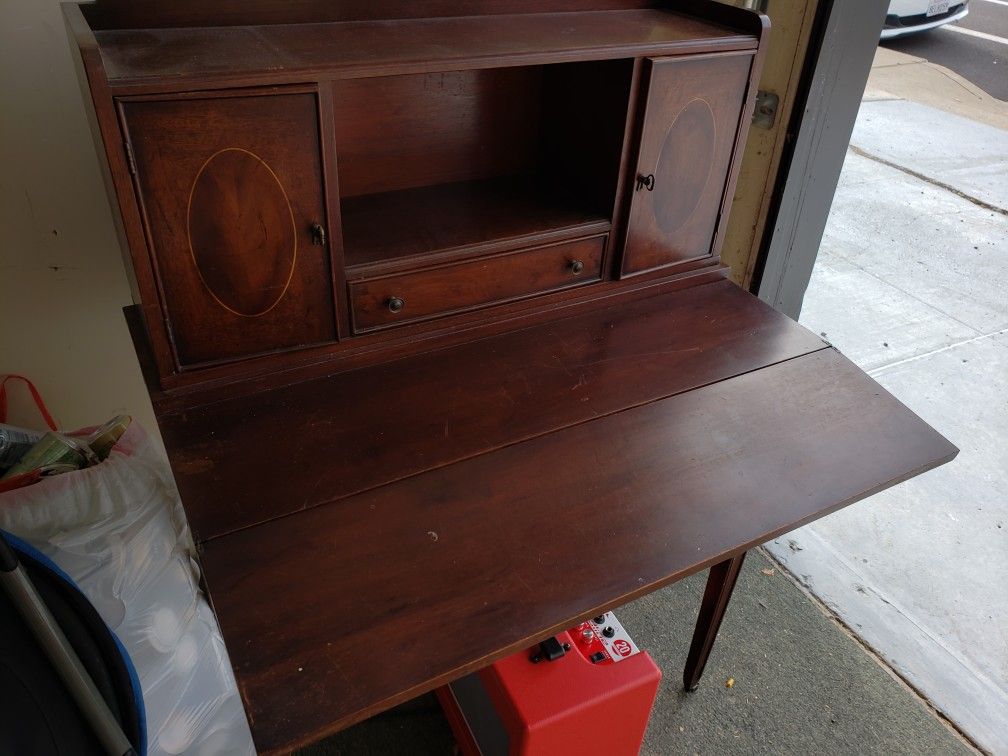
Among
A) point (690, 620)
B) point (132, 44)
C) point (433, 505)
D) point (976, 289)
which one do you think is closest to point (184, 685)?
point (433, 505)

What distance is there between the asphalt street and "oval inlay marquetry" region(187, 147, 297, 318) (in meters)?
5.58

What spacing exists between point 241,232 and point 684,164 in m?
0.74

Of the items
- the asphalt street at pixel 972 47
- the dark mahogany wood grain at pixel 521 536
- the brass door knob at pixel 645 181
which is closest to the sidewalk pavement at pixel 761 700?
the dark mahogany wood grain at pixel 521 536

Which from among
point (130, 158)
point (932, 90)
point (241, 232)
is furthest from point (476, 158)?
point (932, 90)

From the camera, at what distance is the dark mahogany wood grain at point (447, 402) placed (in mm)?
1019

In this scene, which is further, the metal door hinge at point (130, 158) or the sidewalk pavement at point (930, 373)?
the sidewalk pavement at point (930, 373)

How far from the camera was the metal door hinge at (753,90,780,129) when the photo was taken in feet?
5.85

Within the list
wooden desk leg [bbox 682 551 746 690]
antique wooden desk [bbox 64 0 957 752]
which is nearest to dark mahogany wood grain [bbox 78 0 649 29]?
antique wooden desk [bbox 64 0 957 752]

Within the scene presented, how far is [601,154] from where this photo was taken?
133 cm

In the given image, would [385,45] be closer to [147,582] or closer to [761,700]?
[147,582]

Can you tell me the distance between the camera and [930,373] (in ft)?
8.80

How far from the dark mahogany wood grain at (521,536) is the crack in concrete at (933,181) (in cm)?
306

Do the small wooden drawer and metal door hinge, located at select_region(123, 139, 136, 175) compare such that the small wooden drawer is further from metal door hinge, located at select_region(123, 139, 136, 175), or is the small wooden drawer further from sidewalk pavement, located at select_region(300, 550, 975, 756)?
sidewalk pavement, located at select_region(300, 550, 975, 756)

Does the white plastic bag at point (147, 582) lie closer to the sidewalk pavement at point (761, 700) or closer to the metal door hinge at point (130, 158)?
the sidewalk pavement at point (761, 700)
